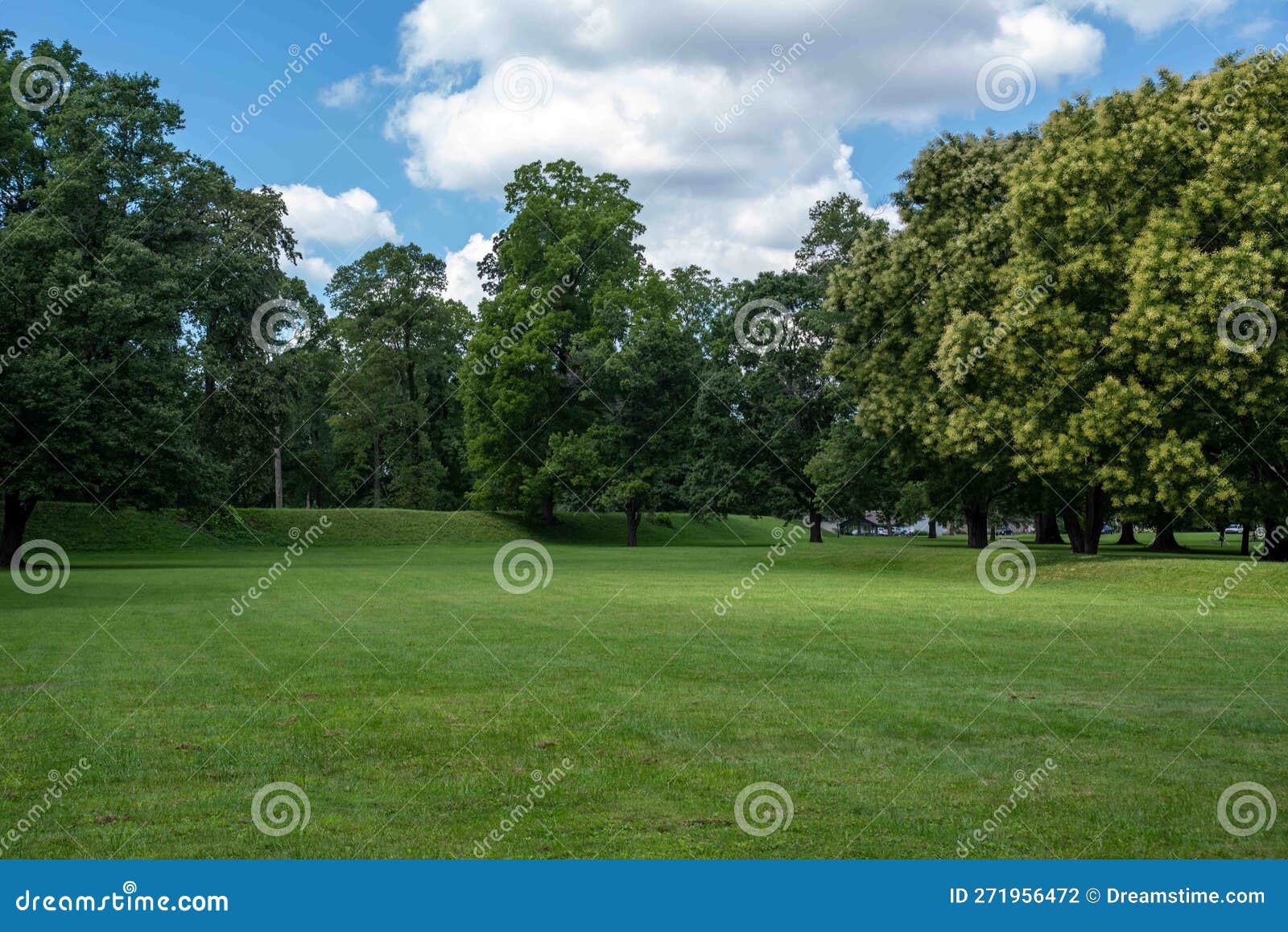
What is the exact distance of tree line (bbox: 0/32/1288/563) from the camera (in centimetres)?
2777

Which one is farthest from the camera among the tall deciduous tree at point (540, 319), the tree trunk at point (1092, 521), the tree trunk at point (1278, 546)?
the tall deciduous tree at point (540, 319)

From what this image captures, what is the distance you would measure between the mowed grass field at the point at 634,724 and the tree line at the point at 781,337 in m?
8.07

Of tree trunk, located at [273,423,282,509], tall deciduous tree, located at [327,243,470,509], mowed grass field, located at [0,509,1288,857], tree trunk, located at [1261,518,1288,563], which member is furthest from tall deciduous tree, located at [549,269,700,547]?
mowed grass field, located at [0,509,1288,857]

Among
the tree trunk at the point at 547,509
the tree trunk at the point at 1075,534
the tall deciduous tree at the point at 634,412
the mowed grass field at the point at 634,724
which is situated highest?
the tall deciduous tree at the point at 634,412

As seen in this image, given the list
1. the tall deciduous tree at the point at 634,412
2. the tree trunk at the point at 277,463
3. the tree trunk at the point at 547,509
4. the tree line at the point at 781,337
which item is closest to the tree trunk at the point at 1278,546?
the tree line at the point at 781,337

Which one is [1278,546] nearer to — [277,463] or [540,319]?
[540,319]

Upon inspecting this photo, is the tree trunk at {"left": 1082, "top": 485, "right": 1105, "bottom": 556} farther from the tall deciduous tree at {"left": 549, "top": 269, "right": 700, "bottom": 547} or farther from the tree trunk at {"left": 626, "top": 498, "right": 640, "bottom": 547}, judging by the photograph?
the tree trunk at {"left": 626, "top": 498, "right": 640, "bottom": 547}

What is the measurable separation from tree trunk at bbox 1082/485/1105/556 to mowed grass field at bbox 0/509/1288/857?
13.4m

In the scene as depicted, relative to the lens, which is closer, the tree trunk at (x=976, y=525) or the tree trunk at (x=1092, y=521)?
the tree trunk at (x=1092, y=521)

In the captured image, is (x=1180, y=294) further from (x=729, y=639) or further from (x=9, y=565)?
(x=9, y=565)

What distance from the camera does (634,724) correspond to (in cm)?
972

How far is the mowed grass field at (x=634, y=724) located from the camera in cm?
655

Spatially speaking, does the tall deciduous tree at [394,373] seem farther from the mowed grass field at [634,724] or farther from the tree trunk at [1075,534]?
the mowed grass field at [634,724]

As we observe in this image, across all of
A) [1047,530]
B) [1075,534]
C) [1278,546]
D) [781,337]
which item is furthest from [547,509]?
[1278,546]
